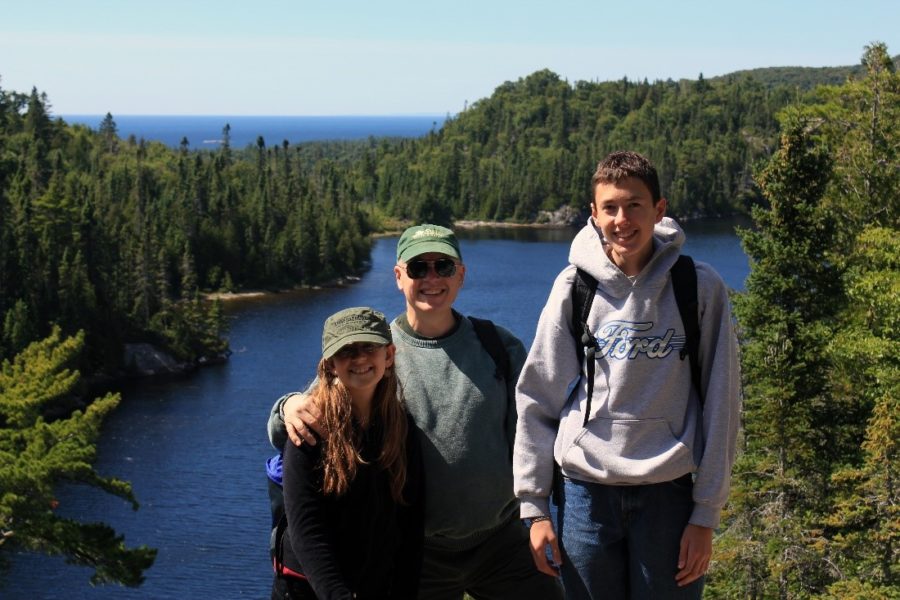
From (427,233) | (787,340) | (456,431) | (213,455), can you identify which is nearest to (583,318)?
(456,431)

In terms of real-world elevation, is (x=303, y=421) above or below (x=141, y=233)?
above

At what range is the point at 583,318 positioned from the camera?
12.3 ft

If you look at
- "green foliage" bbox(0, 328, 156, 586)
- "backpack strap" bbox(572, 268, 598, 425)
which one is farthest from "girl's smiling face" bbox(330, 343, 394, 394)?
"green foliage" bbox(0, 328, 156, 586)

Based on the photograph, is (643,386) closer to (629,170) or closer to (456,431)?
(629,170)

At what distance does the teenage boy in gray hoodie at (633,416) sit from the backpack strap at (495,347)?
0.51 m

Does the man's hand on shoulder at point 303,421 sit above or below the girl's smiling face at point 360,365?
below

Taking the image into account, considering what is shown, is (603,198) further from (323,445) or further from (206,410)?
(206,410)

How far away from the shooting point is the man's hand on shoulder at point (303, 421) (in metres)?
3.84

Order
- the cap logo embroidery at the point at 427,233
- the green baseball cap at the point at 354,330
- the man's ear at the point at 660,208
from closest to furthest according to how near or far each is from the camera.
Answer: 1. the man's ear at the point at 660,208
2. the green baseball cap at the point at 354,330
3. the cap logo embroidery at the point at 427,233

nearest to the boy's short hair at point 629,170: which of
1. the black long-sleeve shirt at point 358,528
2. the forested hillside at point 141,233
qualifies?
the black long-sleeve shirt at point 358,528

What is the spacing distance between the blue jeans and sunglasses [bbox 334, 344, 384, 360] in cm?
90

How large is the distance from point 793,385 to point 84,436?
13423 millimetres

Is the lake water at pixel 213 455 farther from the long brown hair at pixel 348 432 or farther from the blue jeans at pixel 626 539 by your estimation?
the blue jeans at pixel 626 539

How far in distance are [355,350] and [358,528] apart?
70cm
